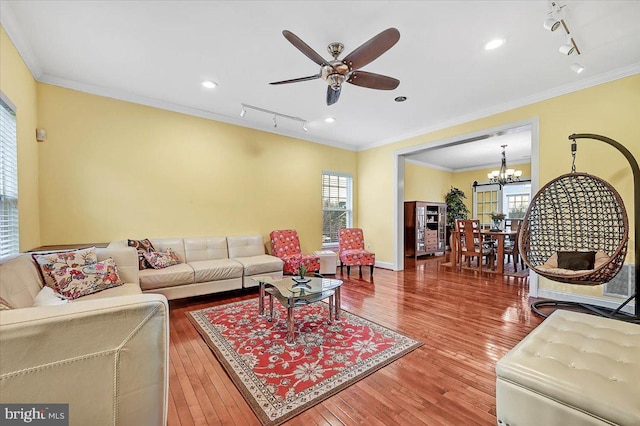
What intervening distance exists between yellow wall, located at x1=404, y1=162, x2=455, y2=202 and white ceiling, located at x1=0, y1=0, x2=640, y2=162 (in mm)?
3595

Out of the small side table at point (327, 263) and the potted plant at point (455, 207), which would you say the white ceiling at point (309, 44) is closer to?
the small side table at point (327, 263)

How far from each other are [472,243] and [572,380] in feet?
16.2

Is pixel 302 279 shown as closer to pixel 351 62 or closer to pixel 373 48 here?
pixel 351 62

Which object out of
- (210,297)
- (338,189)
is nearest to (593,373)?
(210,297)

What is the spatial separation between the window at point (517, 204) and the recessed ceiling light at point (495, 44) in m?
6.94

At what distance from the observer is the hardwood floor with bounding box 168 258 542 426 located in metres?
1.57

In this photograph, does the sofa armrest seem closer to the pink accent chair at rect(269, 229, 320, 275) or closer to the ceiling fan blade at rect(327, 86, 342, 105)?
the ceiling fan blade at rect(327, 86, 342, 105)

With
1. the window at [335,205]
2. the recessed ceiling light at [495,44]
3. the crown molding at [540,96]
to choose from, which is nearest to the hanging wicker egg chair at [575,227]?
the crown molding at [540,96]

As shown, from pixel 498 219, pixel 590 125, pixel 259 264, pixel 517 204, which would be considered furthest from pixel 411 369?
pixel 517 204

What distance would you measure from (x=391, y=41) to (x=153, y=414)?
2.64m

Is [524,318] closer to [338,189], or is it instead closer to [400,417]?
[400,417]

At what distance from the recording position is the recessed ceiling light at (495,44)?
8.17ft

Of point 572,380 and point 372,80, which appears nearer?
point 572,380

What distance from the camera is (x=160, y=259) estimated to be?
3.51 meters
